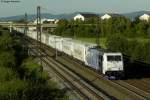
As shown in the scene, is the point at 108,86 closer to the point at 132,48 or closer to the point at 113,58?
the point at 113,58

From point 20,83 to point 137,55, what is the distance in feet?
127

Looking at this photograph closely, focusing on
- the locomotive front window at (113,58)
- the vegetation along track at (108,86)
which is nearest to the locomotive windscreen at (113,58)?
the locomotive front window at (113,58)

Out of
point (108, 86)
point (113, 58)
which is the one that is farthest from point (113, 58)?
point (108, 86)

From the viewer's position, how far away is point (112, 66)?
37562mm

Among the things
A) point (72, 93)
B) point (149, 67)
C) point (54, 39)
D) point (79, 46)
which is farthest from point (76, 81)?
point (54, 39)

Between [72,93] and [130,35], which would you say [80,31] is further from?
[72,93]

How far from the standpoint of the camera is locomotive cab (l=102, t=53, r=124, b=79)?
123ft

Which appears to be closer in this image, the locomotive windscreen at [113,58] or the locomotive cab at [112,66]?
the locomotive cab at [112,66]

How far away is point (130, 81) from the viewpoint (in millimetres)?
37906

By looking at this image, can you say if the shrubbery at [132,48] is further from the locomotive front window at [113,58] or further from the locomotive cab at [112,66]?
the locomotive cab at [112,66]

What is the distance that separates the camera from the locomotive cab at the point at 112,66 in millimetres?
37497

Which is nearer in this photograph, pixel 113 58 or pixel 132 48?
pixel 113 58

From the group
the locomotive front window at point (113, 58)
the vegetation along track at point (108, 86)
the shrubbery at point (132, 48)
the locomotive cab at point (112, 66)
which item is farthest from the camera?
the shrubbery at point (132, 48)

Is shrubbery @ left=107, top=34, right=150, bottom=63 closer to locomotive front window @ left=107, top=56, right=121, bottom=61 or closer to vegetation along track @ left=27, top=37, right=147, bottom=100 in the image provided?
vegetation along track @ left=27, top=37, right=147, bottom=100
